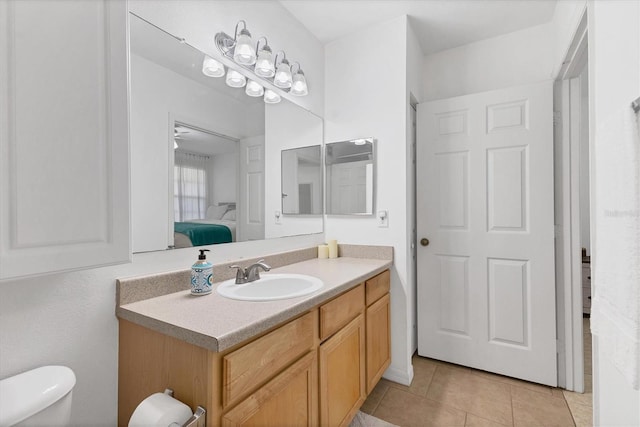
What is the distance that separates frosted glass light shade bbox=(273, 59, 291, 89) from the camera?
1.81 meters

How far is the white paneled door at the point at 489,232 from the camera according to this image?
199 centimetres

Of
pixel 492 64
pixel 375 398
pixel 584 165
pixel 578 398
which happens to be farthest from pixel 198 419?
pixel 584 165

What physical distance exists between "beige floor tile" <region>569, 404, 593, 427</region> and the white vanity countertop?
5.18ft

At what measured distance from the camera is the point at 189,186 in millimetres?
1347

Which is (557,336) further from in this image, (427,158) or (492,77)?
(492,77)

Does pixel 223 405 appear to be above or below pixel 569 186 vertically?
below

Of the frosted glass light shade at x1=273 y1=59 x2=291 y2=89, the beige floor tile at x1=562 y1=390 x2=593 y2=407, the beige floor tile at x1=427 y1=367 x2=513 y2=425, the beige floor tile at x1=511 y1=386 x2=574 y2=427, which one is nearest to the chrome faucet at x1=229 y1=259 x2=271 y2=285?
the frosted glass light shade at x1=273 y1=59 x2=291 y2=89

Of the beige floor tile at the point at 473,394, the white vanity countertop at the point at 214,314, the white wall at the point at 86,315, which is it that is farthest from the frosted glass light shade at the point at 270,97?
the beige floor tile at the point at 473,394

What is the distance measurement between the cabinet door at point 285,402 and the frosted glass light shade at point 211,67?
1375 mm

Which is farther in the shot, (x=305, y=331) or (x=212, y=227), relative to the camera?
(x=212, y=227)

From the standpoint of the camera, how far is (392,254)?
2.03 meters

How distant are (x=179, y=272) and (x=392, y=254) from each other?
135 centimetres

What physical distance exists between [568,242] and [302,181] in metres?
1.85

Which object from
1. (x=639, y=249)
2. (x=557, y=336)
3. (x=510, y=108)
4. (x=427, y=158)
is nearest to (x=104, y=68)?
(x=639, y=249)
